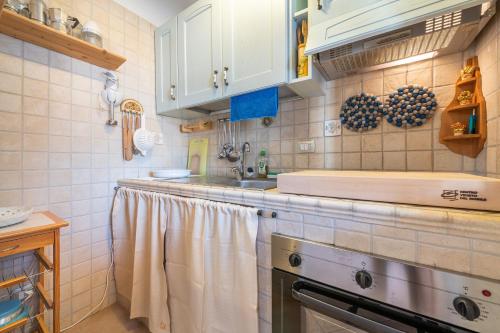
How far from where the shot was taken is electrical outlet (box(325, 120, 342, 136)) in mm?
1155

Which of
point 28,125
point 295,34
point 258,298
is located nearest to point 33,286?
point 28,125

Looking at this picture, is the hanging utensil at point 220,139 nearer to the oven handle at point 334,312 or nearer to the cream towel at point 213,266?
the cream towel at point 213,266

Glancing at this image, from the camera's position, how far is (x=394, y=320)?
0.51m

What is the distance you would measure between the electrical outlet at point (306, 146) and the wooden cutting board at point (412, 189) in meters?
0.59

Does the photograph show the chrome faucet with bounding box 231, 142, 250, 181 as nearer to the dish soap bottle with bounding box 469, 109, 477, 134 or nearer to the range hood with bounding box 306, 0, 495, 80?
the range hood with bounding box 306, 0, 495, 80

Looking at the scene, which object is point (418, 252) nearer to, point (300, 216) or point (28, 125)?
point (300, 216)

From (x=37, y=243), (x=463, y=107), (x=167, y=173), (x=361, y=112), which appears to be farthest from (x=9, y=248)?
(x=463, y=107)

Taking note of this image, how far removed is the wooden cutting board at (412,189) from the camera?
47cm

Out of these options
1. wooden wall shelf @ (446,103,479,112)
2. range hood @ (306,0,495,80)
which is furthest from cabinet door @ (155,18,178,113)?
wooden wall shelf @ (446,103,479,112)

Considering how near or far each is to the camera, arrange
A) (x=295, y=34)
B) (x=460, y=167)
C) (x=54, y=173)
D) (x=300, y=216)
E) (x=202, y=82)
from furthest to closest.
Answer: (x=202, y=82) → (x=54, y=173) → (x=295, y=34) → (x=460, y=167) → (x=300, y=216)

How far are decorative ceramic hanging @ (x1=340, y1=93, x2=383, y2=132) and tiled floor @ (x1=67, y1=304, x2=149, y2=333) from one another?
5.66 ft

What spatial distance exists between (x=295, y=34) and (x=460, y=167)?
0.97 meters

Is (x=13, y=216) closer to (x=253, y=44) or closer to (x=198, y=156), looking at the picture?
(x=198, y=156)

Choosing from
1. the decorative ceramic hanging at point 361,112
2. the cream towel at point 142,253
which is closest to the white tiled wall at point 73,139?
the cream towel at point 142,253
